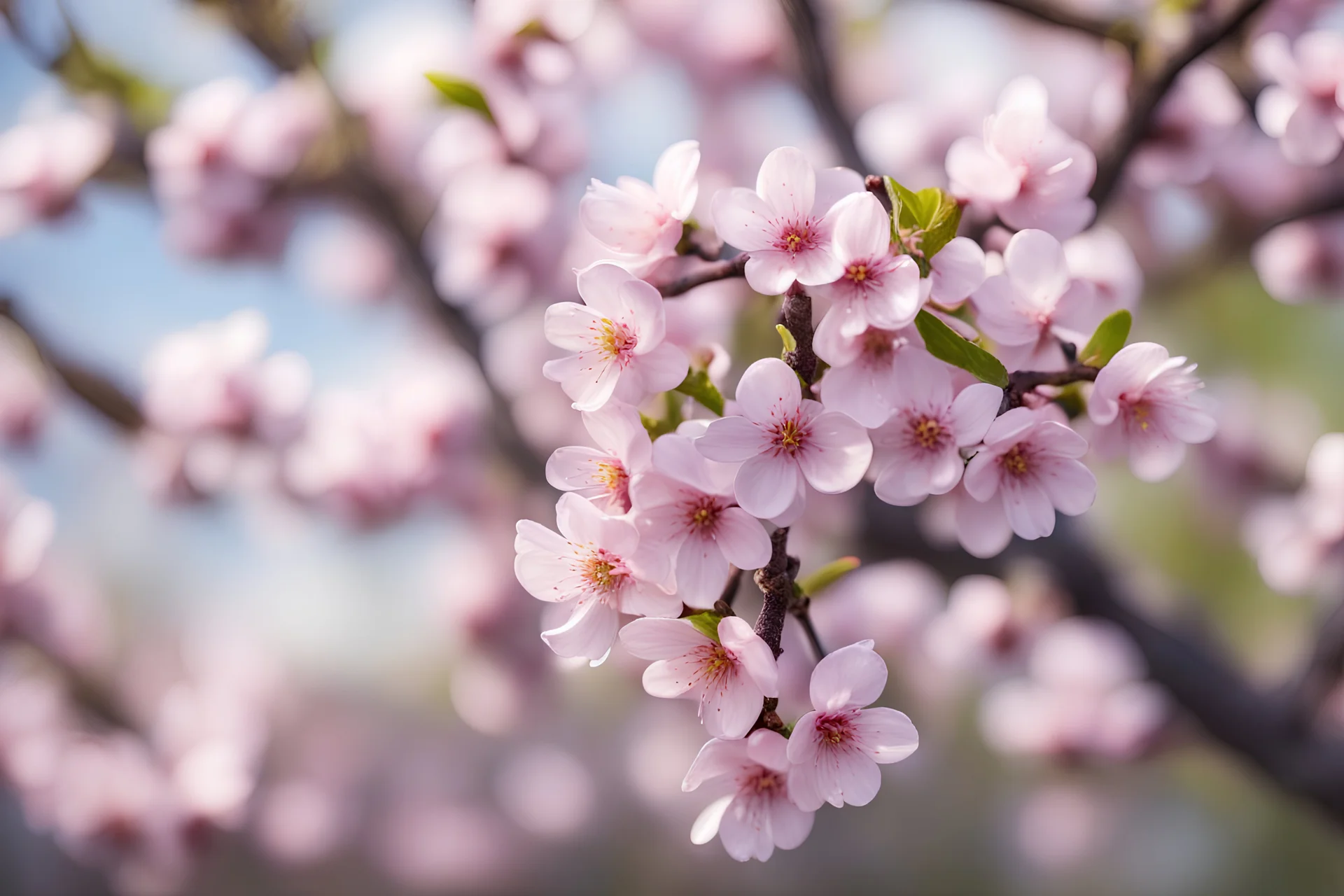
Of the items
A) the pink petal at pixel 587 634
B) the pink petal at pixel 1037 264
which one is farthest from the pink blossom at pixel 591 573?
the pink petal at pixel 1037 264

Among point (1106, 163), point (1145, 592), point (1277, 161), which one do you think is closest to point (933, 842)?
point (1145, 592)

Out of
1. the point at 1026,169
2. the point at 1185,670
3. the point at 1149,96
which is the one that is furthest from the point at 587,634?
the point at 1185,670

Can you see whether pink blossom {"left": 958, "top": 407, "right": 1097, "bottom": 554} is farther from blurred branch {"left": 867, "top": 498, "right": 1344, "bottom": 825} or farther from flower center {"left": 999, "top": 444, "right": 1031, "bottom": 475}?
blurred branch {"left": 867, "top": 498, "right": 1344, "bottom": 825}

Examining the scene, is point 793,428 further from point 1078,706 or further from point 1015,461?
point 1078,706

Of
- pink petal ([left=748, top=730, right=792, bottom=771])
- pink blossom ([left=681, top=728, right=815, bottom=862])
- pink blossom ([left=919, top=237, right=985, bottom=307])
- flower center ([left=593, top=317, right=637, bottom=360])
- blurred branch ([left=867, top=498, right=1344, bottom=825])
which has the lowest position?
blurred branch ([left=867, top=498, right=1344, bottom=825])

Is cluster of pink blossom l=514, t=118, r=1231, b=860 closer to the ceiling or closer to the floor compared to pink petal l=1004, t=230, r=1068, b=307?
closer to the floor

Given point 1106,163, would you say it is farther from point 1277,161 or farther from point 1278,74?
point 1277,161

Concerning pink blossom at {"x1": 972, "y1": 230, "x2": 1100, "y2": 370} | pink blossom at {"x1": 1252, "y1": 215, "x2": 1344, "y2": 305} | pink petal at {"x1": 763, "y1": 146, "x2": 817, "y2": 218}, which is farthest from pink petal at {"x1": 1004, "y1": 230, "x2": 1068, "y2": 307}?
pink blossom at {"x1": 1252, "y1": 215, "x2": 1344, "y2": 305}
